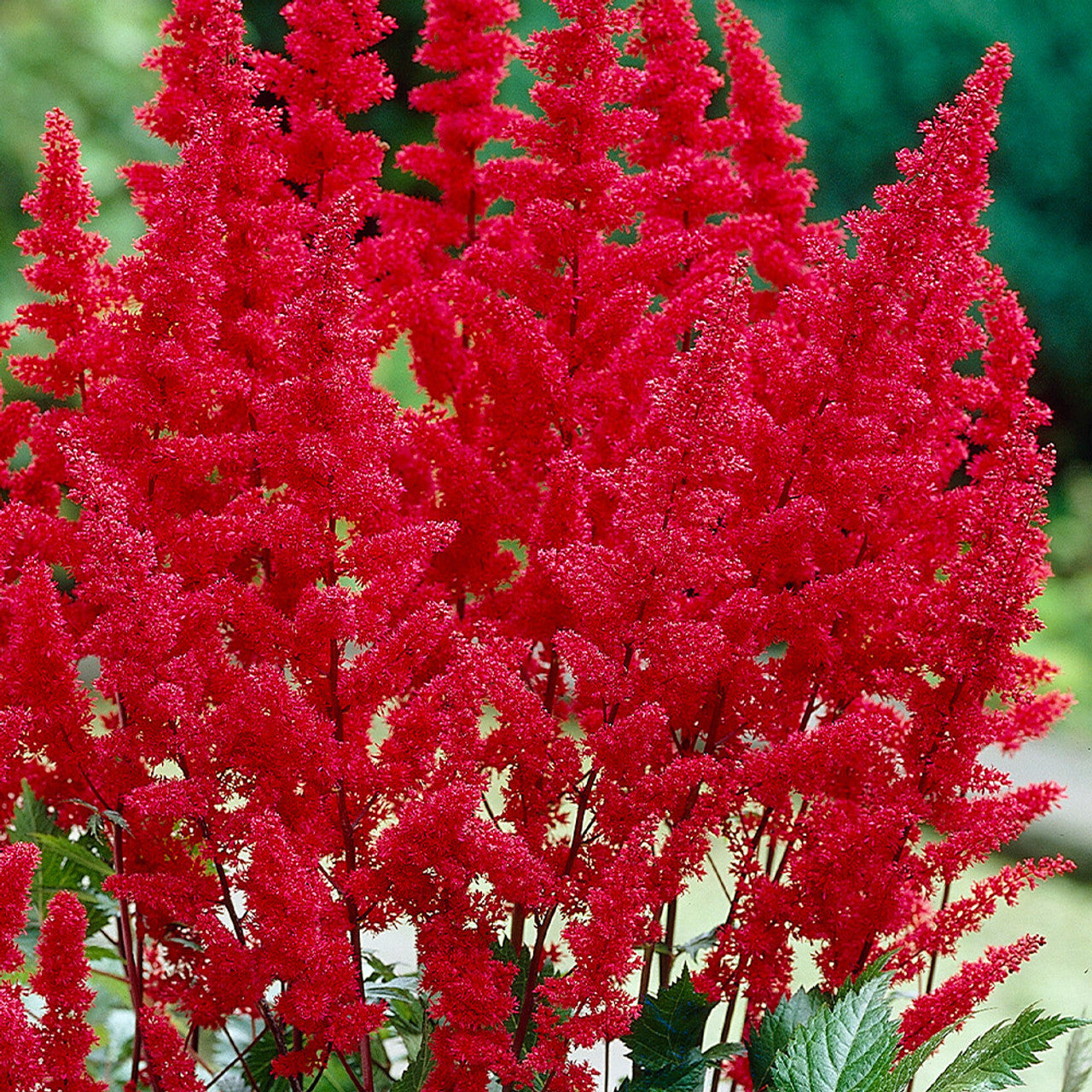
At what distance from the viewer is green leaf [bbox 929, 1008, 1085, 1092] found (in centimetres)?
65

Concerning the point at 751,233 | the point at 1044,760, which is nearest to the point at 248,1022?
the point at 751,233

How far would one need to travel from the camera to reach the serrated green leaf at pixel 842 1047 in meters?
0.68

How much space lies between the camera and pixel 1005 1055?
661 millimetres

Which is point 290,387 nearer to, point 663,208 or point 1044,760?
point 663,208

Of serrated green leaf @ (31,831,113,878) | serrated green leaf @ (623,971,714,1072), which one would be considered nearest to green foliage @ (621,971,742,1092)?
serrated green leaf @ (623,971,714,1072)

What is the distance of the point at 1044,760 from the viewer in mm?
2896

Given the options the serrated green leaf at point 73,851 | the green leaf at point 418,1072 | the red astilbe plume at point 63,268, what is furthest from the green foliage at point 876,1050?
the red astilbe plume at point 63,268

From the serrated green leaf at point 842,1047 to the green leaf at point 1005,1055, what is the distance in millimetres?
32

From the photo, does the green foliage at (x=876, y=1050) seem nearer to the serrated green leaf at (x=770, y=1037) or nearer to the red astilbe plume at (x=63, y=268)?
the serrated green leaf at (x=770, y=1037)

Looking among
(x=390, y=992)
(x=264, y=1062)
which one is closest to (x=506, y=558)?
(x=390, y=992)

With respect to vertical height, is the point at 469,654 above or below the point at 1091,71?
below

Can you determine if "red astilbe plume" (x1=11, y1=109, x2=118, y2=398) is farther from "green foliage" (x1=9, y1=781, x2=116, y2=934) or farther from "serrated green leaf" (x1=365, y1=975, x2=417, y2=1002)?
"serrated green leaf" (x1=365, y1=975, x2=417, y2=1002)

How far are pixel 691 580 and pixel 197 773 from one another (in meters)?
0.25

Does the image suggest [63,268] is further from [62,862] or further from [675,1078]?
[675,1078]
